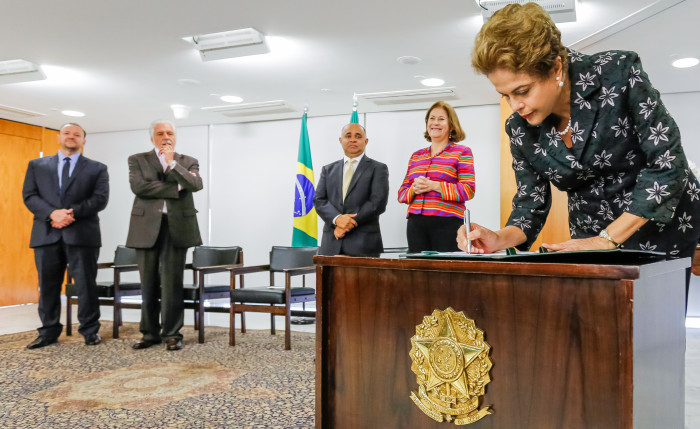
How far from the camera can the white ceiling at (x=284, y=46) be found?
3.81 meters

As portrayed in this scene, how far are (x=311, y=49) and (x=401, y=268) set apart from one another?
3926 mm

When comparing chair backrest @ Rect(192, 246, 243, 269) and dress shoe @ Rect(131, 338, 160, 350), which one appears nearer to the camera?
dress shoe @ Rect(131, 338, 160, 350)

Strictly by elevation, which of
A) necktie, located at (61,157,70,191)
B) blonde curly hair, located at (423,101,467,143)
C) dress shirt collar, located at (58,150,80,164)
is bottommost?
necktie, located at (61,157,70,191)

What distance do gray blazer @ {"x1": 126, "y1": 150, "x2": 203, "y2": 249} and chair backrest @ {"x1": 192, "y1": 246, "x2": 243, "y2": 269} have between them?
83 cm

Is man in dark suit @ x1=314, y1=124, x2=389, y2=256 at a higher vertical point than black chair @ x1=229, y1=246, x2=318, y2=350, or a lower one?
higher

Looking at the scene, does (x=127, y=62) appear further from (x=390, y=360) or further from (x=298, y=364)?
(x=390, y=360)

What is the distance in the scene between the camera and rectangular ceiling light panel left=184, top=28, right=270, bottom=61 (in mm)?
4301

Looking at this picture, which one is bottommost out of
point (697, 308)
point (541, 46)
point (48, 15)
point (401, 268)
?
point (697, 308)

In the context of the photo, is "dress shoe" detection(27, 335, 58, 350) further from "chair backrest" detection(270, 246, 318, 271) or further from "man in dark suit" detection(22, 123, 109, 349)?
"chair backrest" detection(270, 246, 318, 271)

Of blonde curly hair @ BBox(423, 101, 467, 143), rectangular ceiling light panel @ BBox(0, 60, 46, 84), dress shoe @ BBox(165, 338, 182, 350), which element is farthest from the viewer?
rectangular ceiling light panel @ BBox(0, 60, 46, 84)

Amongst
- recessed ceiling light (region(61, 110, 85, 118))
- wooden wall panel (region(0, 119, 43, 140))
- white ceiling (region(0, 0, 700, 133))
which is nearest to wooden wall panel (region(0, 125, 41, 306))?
wooden wall panel (region(0, 119, 43, 140))

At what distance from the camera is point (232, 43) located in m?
4.39

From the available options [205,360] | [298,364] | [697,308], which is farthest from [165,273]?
[697,308]

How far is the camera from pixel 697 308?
589cm
